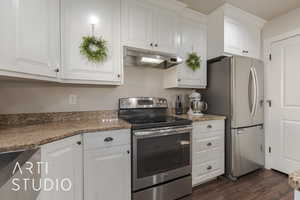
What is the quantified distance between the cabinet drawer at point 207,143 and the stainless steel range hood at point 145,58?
113 cm

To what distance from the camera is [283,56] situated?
2.25 m

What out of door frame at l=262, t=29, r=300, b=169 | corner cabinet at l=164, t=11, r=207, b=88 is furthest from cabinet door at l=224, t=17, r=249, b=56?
door frame at l=262, t=29, r=300, b=169

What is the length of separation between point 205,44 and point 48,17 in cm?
213

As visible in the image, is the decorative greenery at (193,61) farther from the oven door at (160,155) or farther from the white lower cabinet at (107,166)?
the white lower cabinet at (107,166)

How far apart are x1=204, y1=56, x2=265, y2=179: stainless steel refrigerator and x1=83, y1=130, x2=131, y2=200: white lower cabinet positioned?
1544 mm

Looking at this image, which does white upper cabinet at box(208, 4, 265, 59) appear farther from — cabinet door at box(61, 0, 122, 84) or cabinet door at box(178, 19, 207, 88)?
cabinet door at box(61, 0, 122, 84)

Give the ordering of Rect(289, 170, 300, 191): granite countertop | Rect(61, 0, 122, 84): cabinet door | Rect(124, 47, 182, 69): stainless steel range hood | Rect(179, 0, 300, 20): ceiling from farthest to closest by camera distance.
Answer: Rect(179, 0, 300, 20): ceiling → Rect(124, 47, 182, 69): stainless steel range hood → Rect(61, 0, 122, 84): cabinet door → Rect(289, 170, 300, 191): granite countertop

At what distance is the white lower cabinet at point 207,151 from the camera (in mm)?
1865

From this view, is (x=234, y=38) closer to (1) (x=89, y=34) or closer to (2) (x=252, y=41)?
(2) (x=252, y=41)

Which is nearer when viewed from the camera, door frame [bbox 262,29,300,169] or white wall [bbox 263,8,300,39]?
white wall [bbox 263,8,300,39]

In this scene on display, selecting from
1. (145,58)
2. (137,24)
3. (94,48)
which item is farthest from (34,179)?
(137,24)

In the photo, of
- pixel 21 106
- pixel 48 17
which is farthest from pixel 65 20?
pixel 21 106

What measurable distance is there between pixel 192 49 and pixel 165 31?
554 millimetres

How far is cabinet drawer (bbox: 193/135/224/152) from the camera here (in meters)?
1.86
